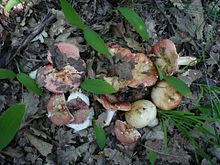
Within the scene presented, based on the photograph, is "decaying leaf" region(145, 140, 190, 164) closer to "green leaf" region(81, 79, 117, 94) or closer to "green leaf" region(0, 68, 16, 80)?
"green leaf" region(81, 79, 117, 94)

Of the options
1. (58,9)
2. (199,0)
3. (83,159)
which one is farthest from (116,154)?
(199,0)

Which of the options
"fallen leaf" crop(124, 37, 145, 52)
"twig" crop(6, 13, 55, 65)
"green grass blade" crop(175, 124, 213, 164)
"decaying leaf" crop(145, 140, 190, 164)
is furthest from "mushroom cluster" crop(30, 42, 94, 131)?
"green grass blade" crop(175, 124, 213, 164)

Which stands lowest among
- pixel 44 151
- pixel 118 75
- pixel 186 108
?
pixel 186 108

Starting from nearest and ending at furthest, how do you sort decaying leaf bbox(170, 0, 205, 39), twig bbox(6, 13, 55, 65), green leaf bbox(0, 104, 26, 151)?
green leaf bbox(0, 104, 26, 151)
twig bbox(6, 13, 55, 65)
decaying leaf bbox(170, 0, 205, 39)

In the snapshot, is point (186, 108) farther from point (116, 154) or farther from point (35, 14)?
point (35, 14)

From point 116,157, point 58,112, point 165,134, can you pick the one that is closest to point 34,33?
point 58,112

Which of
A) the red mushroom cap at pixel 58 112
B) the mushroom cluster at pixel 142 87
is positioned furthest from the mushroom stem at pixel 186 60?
the red mushroom cap at pixel 58 112
